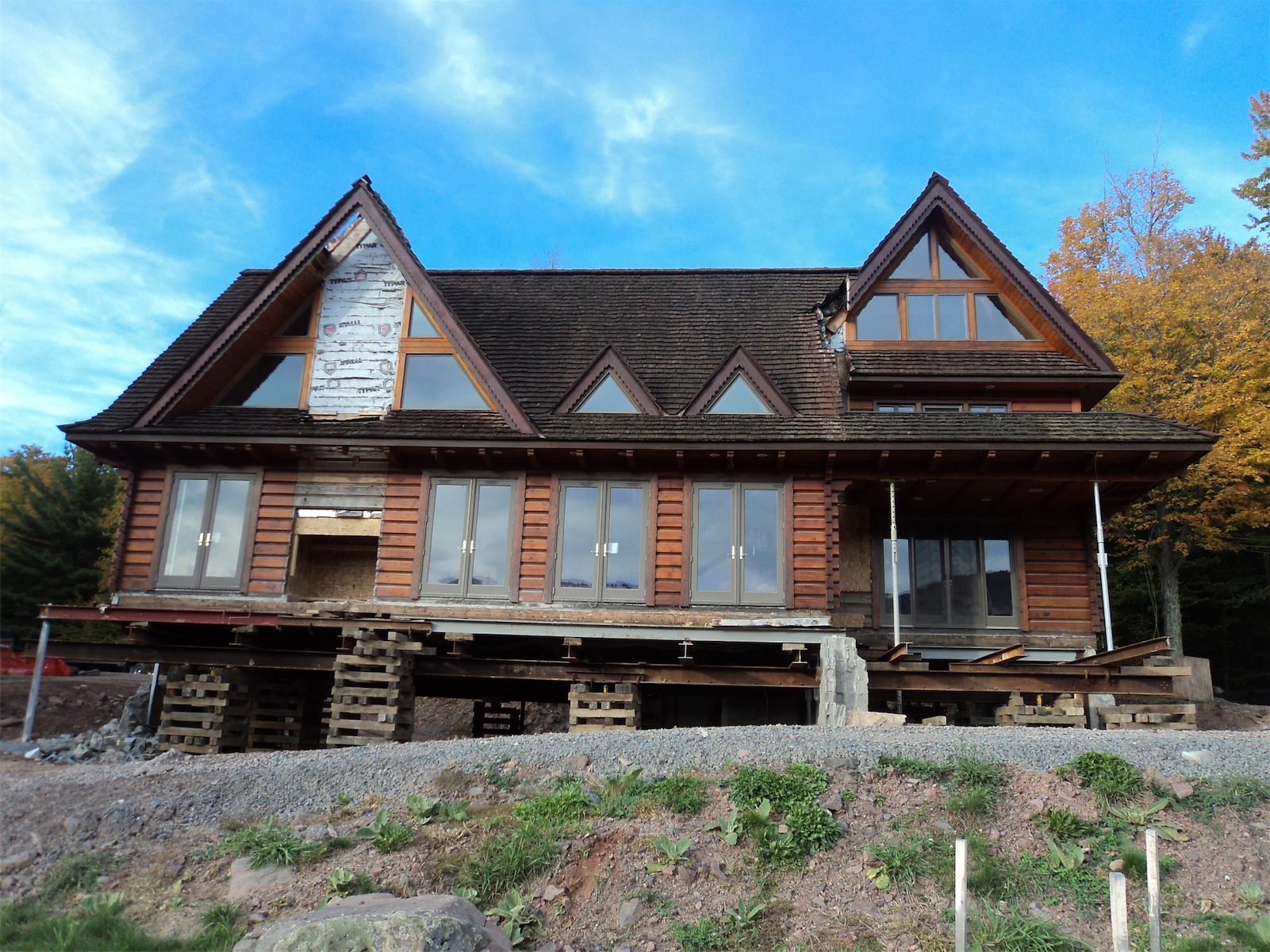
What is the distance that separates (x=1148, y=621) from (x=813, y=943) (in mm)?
27411

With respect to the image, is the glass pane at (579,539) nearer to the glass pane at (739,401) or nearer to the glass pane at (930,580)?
the glass pane at (739,401)

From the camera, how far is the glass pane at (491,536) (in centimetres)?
1488

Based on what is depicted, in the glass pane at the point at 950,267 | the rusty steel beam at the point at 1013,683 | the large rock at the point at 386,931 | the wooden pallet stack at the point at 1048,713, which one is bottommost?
the large rock at the point at 386,931

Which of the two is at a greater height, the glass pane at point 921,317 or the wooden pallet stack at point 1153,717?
the glass pane at point 921,317

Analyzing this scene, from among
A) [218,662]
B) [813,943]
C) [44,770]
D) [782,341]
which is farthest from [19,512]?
[813,943]

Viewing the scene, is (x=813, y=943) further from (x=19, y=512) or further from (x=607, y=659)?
(x=19, y=512)

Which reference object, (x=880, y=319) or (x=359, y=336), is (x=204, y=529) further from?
(x=880, y=319)

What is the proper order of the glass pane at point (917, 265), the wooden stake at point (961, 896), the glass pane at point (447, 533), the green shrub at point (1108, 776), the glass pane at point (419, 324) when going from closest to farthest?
the wooden stake at point (961, 896)
the green shrub at point (1108, 776)
the glass pane at point (447, 533)
the glass pane at point (419, 324)
the glass pane at point (917, 265)

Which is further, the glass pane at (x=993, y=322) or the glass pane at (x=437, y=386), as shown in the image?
the glass pane at (x=993, y=322)

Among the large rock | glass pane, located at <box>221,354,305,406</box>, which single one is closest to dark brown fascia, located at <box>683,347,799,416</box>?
glass pane, located at <box>221,354,305,406</box>

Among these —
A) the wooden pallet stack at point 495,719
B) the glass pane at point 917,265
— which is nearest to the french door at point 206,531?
the wooden pallet stack at point 495,719

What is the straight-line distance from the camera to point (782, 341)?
1778 centimetres

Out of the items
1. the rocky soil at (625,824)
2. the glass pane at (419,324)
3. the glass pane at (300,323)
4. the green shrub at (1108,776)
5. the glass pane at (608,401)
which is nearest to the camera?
the rocky soil at (625,824)

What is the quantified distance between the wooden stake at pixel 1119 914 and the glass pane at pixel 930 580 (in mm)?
10665
